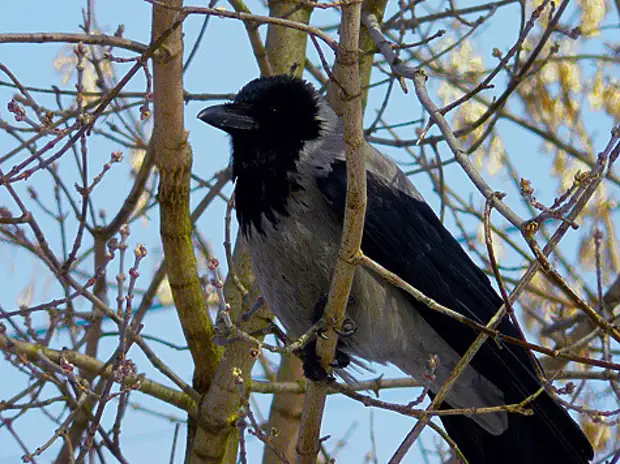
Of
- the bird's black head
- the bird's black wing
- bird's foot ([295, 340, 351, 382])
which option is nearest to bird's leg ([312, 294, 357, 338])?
bird's foot ([295, 340, 351, 382])

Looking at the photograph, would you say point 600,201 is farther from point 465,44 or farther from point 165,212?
point 165,212

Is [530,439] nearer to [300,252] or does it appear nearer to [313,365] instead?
[313,365]

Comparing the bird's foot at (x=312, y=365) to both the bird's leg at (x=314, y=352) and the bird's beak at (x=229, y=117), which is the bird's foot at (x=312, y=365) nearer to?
the bird's leg at (x=314, y=352)

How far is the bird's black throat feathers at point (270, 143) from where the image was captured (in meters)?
3.75

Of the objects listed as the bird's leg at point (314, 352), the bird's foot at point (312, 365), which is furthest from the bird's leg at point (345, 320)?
the bird's foot at point (312, 365)

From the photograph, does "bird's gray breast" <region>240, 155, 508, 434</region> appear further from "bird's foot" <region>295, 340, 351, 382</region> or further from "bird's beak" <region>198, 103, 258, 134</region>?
"bird's beak" <region>198, 103, 258, 134</region>

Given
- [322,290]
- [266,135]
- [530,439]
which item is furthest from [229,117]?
[530,439]

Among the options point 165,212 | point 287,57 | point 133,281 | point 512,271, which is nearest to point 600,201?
point 512,271

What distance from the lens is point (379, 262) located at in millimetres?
3707

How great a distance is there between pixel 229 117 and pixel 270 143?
204 millimetres

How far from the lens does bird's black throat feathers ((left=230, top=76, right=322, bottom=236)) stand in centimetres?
375

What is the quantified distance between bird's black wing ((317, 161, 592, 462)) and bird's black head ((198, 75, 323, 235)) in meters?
0.21

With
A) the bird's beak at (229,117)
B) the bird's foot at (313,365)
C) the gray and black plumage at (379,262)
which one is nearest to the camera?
the bird's foot at (313,365)

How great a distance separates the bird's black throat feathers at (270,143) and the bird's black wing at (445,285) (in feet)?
0.66
